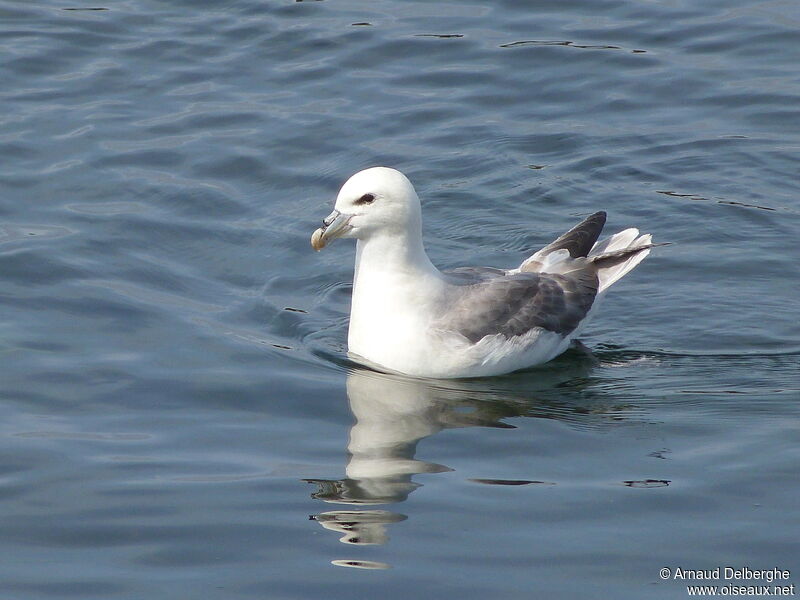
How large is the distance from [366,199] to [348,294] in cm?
162

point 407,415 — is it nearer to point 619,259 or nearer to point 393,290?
point 393,290

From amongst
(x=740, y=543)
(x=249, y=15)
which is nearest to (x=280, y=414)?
(x=740, y=543)

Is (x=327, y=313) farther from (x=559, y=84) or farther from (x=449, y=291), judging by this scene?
(x=559, y=84)

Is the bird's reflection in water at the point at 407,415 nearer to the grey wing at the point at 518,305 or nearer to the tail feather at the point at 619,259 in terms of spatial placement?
the grey wing at the point at 518,305

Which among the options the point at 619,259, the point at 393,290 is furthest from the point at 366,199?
the point at 619,259

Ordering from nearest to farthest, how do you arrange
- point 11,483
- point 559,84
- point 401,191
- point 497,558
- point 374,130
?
point 497,558
point 11,483
point 401,191
point 374,130
point 559,84

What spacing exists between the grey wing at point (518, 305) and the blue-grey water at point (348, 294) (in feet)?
0.94

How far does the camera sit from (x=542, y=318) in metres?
8.37

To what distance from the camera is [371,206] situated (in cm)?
779

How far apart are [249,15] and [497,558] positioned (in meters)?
8.86

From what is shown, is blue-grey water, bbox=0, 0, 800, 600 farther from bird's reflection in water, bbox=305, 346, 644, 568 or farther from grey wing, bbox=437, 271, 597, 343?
grey wing, bbox=437, 271, 597, 343

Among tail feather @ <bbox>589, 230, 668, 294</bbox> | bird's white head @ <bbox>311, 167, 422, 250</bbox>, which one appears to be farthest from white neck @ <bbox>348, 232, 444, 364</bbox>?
tail feather @ <bbox>589, 230, 668, 294</bbox>

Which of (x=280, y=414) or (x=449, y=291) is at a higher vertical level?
(x=449, y=291)

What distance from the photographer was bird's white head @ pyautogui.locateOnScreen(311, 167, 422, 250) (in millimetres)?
7758
